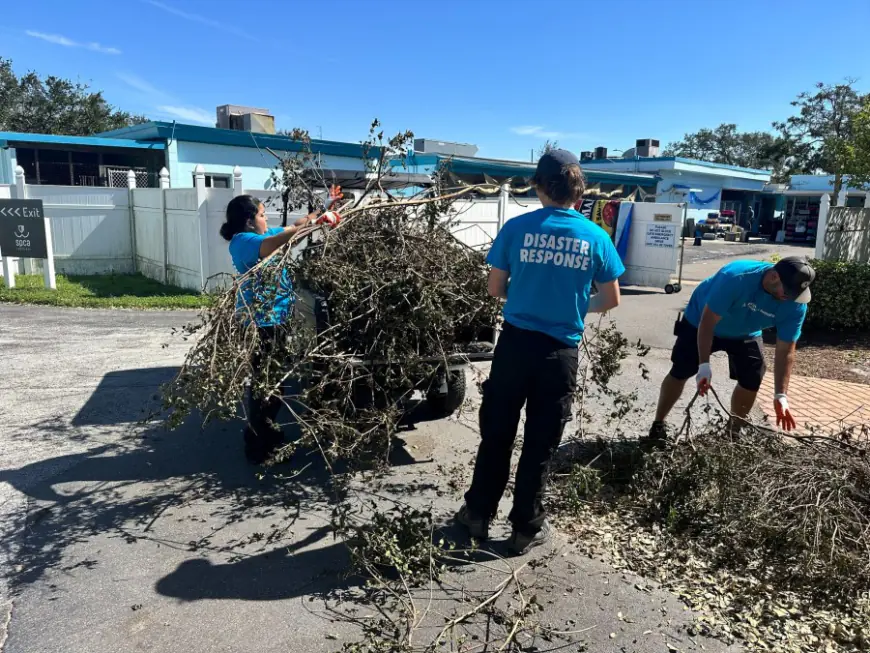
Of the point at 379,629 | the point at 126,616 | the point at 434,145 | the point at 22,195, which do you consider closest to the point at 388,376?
the point at 379,629

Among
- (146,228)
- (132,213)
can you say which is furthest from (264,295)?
(132,213)

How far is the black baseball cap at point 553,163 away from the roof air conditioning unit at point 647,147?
40538 mm

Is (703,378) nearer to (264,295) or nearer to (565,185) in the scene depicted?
(565,185)

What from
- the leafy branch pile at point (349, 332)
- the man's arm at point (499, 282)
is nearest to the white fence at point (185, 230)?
the leafy branch pile at point (349, 332)

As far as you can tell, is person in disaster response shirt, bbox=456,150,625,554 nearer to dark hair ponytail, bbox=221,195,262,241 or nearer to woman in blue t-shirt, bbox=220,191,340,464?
woman in blue t-shirt, bbox=220,191,340,464

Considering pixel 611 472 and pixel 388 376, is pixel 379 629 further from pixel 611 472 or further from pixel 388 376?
pixel 611 472

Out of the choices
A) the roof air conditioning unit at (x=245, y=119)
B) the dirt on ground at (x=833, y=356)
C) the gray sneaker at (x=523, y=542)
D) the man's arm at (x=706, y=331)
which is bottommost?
the gray sneaker at (x=523, y=542)

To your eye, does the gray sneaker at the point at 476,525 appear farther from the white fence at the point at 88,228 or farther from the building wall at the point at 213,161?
the building wall at the point at 213,161

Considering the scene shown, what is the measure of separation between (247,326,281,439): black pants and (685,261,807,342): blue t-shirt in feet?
9.64

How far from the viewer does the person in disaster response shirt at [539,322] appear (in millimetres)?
3254

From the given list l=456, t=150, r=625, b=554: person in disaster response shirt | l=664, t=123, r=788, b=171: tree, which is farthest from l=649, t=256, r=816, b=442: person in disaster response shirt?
l=664, t=123, r=788, b=171: tree

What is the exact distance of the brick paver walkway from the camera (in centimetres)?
582

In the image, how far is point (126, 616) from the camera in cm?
289

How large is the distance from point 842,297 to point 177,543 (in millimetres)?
9185
